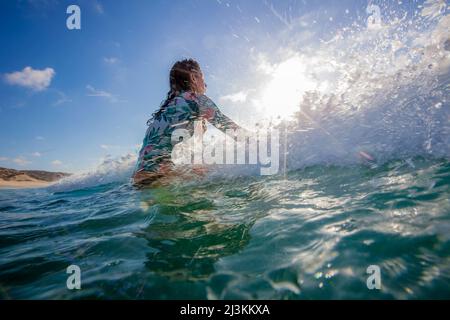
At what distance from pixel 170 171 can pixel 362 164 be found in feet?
8.84

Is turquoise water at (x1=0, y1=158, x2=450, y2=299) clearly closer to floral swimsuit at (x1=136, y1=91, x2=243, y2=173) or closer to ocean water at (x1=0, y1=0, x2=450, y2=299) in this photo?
ocean water at (x1=0, y1=0, x2=450, y2=299)

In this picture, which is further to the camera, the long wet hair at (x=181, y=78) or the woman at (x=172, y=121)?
the long wet hair at (x=181, y=78)

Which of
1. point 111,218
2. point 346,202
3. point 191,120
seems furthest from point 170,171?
point 346,202

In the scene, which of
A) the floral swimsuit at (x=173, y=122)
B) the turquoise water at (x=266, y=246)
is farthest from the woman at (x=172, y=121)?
the turquoise water at (x=266, y=246)

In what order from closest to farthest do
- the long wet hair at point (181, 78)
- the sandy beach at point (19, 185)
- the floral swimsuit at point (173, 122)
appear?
the floral swimsuit at point (173, 122), the long wet hair at point (181, 78), the sandy beach at point (19, 185)

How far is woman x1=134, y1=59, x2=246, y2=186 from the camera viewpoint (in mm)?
4004

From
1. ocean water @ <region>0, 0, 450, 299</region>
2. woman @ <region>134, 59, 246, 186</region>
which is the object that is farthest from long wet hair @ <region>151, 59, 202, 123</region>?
ocean water @ <region>0, 0, 450, 299</region>

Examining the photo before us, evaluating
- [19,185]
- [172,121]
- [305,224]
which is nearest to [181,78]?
[172,121]

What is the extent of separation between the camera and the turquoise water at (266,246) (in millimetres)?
1252

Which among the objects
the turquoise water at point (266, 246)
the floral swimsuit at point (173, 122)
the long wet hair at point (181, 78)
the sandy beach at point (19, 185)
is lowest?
the sandy beach at point (19, 185)

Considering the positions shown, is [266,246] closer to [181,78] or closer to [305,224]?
[305,224]

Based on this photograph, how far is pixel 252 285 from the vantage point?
1300 mm

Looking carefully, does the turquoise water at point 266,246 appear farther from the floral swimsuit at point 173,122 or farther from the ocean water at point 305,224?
the floral swimsuit at point 173,122

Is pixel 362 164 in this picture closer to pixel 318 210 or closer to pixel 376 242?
pixel 318 210
